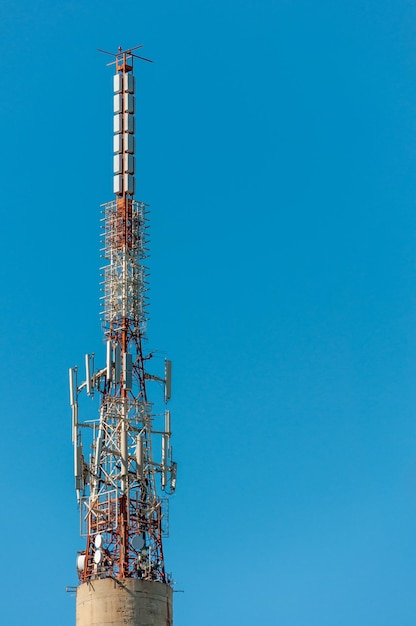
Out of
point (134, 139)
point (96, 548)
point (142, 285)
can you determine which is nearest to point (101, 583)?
point (96, 548)

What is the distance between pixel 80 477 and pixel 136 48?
36.3 meters

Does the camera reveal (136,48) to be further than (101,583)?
Yes

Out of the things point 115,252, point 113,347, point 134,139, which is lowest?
point 113,347

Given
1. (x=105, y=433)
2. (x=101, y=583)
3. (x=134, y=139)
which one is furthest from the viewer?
(x=134, y=139)

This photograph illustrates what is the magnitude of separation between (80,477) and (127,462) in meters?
3.65

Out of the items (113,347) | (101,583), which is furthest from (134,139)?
(101,583)

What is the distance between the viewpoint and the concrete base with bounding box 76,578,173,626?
377 ft

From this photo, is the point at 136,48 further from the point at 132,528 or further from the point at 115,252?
the point at 132,528

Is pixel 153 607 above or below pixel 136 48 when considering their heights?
below

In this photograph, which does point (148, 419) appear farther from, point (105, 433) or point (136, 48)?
point (136, 48)

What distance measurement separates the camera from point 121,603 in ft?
378

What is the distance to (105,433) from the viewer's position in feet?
Answer: 406

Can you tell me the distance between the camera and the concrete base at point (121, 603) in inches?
4528

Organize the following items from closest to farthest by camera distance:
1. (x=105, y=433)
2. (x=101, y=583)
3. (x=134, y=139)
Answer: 1. (x=101, y=583)
2. (x=105, y=433)
3. (x=134, y=139)
